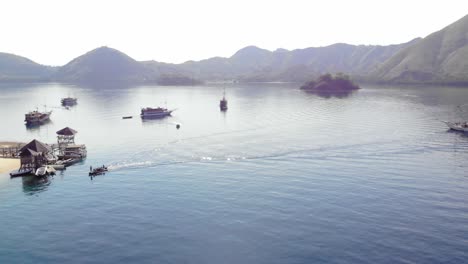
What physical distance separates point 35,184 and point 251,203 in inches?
1821

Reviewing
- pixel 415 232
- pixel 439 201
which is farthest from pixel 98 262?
pixel 439 201

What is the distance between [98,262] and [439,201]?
55001 mm

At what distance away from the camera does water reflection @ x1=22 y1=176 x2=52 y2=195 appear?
7324cm

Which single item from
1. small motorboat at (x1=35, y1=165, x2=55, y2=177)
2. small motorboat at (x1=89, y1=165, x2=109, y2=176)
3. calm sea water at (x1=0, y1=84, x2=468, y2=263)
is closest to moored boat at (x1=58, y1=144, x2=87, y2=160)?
calm sea water at (x1=0, y1=84, x2=468, y2=263)

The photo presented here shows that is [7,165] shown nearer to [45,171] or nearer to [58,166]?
[58,166]

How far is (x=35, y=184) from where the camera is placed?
77750 millimetres

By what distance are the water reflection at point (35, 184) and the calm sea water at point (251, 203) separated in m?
0.39

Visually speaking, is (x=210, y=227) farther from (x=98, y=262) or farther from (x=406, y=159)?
(x=406, y=159)

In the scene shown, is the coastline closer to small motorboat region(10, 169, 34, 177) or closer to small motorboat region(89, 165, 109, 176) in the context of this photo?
small motorboat region(10, 169, 34, 177)

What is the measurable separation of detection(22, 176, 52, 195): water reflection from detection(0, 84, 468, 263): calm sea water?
39 centimetres

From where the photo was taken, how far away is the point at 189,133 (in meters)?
134

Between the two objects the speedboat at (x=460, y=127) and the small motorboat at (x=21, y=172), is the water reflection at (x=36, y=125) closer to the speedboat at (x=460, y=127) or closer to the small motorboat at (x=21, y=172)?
the small motorboat at (x=21, y=172)

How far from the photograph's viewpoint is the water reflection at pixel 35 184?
73238 mm

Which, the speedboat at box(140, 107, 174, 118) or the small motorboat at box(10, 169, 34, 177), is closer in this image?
the small motorboat at box(10, 169, 34, 177)
